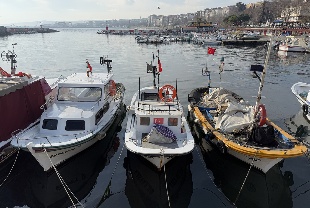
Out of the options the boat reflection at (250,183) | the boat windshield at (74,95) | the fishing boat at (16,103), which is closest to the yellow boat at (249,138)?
the boat reflection at (250,183)

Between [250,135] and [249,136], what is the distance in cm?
17

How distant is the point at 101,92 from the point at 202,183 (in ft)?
31.2

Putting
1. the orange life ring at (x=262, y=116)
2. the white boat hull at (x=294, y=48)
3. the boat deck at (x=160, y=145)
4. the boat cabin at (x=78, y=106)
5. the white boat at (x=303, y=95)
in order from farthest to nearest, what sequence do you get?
the white boat hull at (x=294, y=48), the white boat at (x=303, y=95), the boat cabin at (x=78, y=106), the orange life ring at (x=262, y=116), the boat deck at (x=160, y=145)

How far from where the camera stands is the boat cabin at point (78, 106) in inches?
538

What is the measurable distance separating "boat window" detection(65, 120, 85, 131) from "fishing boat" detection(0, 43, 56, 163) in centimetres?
247

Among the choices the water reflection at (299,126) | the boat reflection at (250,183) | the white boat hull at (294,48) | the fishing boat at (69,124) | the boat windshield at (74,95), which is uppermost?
the white boat hull at (294,48)

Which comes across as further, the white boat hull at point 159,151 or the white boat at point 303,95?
the white boat at point 303,95

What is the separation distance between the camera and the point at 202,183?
41.1 feet

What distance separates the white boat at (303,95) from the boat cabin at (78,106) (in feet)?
56.3

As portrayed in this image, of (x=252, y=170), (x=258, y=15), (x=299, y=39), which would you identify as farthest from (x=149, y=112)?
(x=258, y=15)

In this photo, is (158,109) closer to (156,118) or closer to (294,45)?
(156,118)

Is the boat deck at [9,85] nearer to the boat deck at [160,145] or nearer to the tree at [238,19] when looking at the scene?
the boat deck at [160,145]

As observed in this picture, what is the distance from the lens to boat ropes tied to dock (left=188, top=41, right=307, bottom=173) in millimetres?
11914

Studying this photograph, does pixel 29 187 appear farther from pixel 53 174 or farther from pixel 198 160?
pixel 198 160
